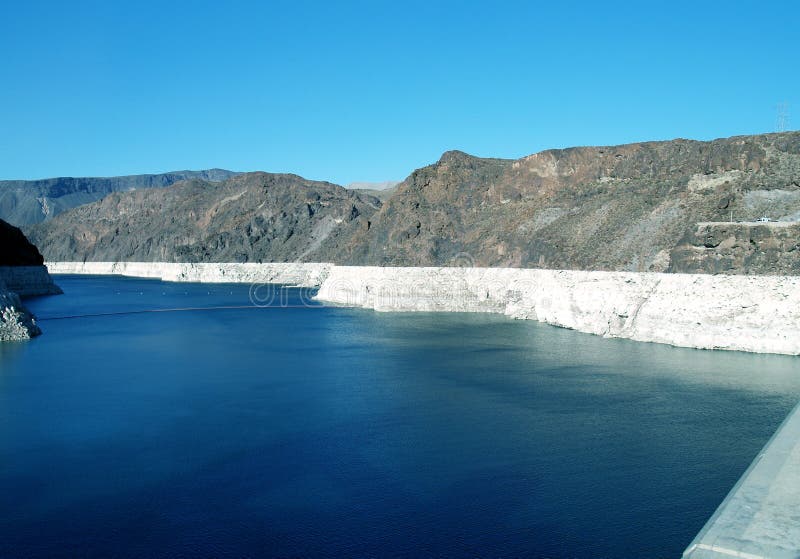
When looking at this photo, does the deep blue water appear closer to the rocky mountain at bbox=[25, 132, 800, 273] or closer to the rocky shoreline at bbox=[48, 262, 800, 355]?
the rocky shoreline at bbox=[48, 262, 800, 355]

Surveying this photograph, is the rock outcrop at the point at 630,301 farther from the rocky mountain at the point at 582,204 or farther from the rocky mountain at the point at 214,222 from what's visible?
the rocky mountain at the point at 214,222

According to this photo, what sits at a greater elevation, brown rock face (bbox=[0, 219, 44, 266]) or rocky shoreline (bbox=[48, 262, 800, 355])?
brown rock face (bbox=[0, 219, 44, 266])

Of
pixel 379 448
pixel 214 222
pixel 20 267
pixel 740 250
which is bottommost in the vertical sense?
pixel 379 448

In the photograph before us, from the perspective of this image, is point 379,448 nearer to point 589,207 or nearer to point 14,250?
point 589,207

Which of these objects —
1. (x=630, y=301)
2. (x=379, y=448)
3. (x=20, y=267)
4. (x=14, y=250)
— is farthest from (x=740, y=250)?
(x=14, y=250)

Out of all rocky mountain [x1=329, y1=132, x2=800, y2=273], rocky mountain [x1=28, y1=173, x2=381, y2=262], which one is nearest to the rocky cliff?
rocky mountain [x1=28, y1=173, x2=381, y2=262]

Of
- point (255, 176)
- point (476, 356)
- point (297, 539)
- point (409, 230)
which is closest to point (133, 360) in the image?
point (476, 356)

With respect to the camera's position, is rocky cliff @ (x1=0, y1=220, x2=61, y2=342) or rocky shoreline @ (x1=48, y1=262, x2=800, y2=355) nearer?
rocky shoreline @ (x1=48, y1=262, x2=800, y2=355)

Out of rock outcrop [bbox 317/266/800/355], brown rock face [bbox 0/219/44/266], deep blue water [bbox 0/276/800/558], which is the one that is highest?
brown rock face [bbox 0/219/44/266]
